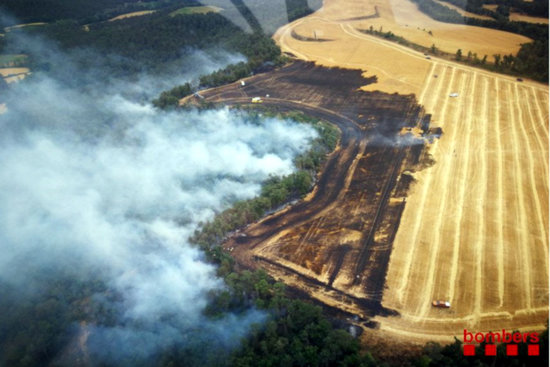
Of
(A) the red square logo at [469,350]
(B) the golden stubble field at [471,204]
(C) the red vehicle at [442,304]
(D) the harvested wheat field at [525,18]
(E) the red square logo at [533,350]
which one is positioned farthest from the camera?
(D) the harvested wheat field at [525,18]

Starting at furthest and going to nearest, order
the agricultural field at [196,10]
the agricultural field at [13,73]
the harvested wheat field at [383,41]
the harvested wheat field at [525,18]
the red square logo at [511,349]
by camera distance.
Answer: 1. the agricultural field at [196,10]
2. the harvested wheat field at [525,18]
3. the harvested wheat field at [383,41]
4. the agricultural field at [13,73]
5. the red square logo at [511,349]

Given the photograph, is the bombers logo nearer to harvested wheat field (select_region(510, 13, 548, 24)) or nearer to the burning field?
the burning field

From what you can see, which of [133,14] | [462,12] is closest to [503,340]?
[462,12]

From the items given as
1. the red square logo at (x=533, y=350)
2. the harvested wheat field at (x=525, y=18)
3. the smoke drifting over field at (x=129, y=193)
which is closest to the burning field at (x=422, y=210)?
the red square logo at (x=533, y=350)

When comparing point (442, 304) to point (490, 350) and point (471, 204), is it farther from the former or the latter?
point (471, 204)

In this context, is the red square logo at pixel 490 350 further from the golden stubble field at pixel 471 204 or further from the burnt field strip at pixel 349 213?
the burnt field strip at pixel 349 213

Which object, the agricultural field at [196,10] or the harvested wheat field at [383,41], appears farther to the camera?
the agricultural field at [196,10]

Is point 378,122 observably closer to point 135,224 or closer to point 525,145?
point 525,145

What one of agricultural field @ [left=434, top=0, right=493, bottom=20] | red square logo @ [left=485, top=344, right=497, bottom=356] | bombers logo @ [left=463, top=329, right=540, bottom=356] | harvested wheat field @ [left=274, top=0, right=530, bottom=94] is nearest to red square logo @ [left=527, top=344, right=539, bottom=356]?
bombers logo @ [left=463, top=329, right=540, bottom=356]
